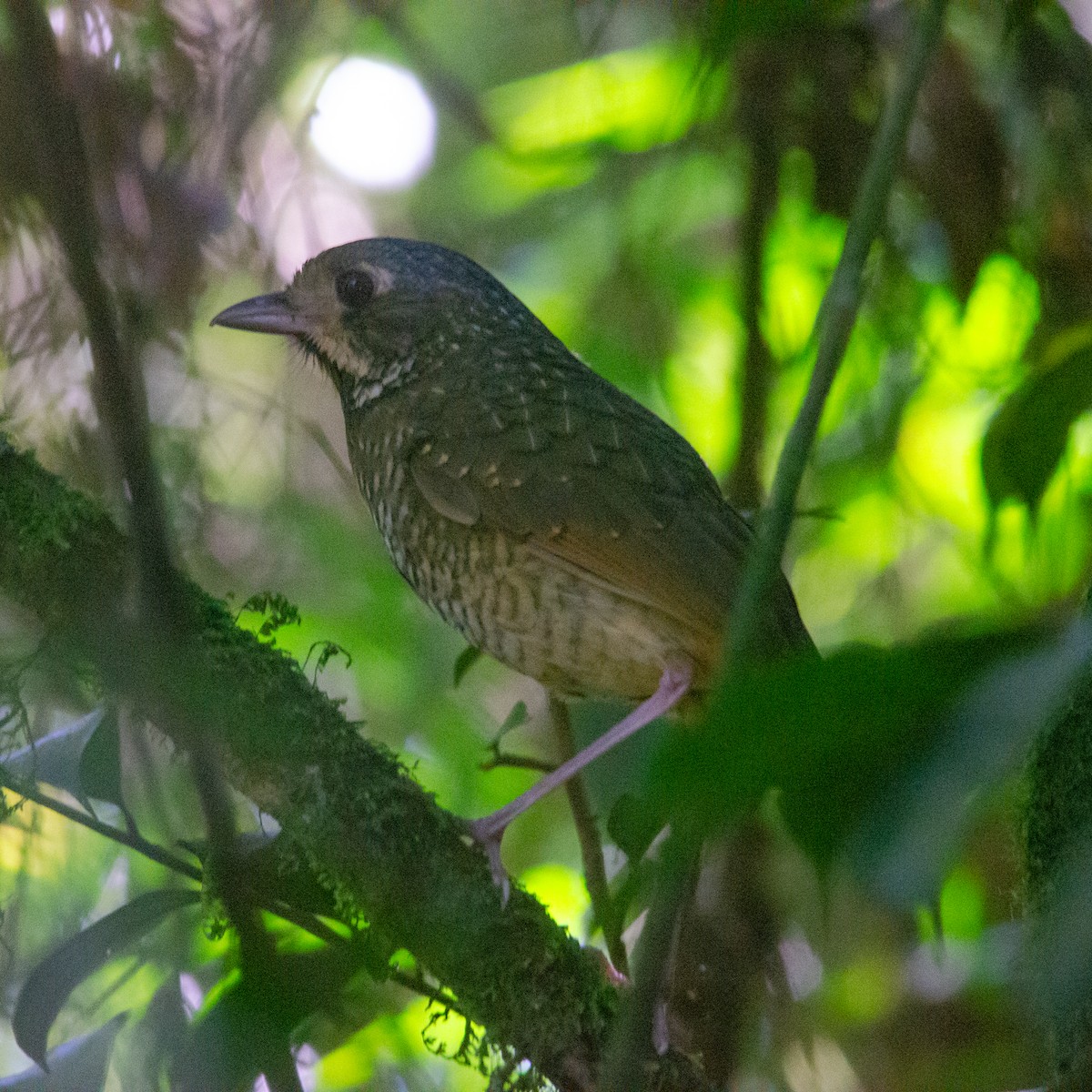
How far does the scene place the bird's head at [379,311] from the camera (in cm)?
306

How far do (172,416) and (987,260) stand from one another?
223 cm

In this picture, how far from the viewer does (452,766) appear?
3.87 metres

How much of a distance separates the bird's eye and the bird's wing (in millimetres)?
521

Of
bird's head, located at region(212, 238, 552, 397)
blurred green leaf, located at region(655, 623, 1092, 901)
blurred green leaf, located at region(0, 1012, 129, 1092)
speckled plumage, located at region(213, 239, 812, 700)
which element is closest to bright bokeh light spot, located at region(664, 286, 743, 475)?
bird's head, located at region(212, 238, 552, 397)

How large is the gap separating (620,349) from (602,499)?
5.70ft

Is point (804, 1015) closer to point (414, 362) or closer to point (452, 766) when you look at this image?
point (452, 766)

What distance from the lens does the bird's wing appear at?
8.14 ft

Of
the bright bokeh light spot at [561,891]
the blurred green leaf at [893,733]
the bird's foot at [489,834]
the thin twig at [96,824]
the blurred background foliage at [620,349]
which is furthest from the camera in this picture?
the bright bokeh light spot at [561,891]

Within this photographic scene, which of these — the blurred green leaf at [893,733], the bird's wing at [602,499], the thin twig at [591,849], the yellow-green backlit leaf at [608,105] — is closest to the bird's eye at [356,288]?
the bird's wing at [602,499]

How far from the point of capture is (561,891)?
349 centimetres

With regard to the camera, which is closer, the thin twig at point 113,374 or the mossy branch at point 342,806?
the thin twig at point 113,374

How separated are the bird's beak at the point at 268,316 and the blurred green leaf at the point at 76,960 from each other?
150 cm

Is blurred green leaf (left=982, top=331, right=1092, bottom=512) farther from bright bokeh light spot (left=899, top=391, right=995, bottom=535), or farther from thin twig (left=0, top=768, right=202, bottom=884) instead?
bright bokeh light spot (left=899, top=391, right=995, bottom=535)

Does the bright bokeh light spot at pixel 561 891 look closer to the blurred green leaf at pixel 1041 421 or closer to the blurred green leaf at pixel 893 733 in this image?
the blurred green leaf at pixel 1041 421
